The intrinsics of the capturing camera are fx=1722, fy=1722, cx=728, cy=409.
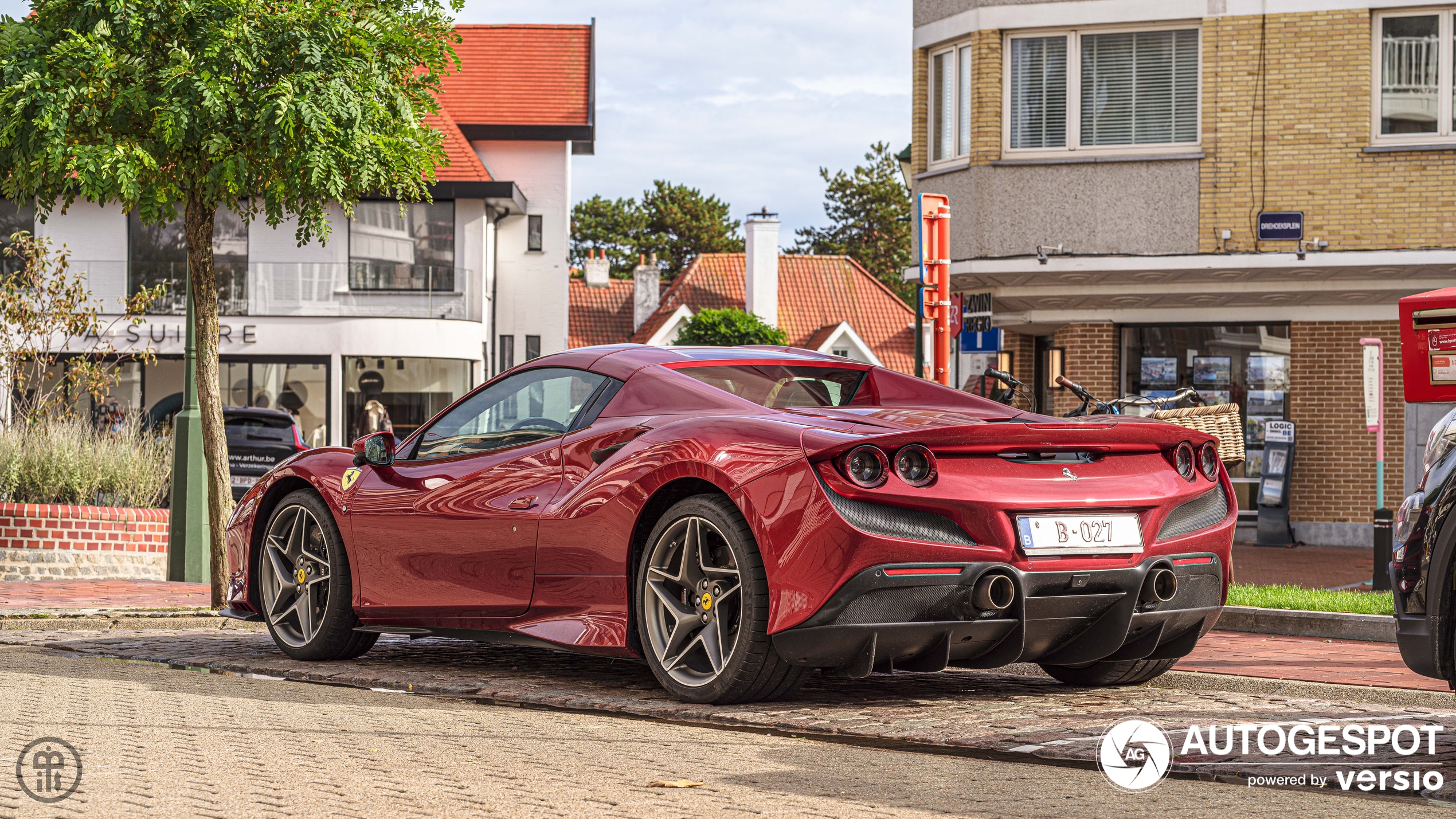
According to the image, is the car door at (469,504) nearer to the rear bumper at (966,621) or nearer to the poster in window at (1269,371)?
the rear bumper at (966,621)

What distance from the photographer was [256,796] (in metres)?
4.51

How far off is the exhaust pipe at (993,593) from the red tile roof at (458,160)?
32.9 meters

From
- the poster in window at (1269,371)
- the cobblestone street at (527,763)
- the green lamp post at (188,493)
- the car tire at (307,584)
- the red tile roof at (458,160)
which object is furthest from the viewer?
the red tile roof at (458,160)

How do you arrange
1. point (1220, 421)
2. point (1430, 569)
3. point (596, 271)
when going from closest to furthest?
1. point (1430, 569)
2. point (1220, 421)
3. point (596, 271)

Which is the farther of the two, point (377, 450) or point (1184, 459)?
point (377, 450)

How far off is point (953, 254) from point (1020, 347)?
5.70ft

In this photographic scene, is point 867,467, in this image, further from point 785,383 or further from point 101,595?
point 101,595

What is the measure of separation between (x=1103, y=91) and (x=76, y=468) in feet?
39.5

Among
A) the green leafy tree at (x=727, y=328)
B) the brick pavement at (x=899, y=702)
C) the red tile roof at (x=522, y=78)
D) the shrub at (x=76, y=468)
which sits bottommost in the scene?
the brick pavement at (x=899, y=702)

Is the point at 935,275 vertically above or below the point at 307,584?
above

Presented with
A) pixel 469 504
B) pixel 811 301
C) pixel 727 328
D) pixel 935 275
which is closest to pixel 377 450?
pixel 469 504

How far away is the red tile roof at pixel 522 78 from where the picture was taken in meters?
43.6

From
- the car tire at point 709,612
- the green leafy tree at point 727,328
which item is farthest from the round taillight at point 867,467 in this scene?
the green leafy tree at point 727,328

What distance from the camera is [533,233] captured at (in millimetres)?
42688
